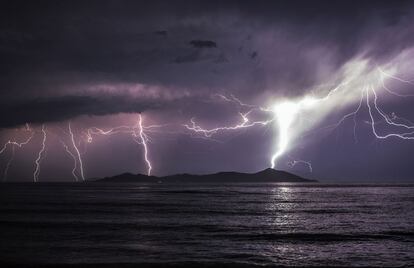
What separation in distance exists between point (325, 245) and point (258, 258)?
7074 millimetres

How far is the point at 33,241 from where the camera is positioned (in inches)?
1175

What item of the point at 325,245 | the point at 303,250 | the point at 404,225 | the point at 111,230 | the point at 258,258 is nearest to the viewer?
the point at 258,258

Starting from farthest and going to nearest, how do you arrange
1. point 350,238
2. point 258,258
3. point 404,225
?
point 404,225, point 350,238, point 258,258

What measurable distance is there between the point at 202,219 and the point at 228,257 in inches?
882

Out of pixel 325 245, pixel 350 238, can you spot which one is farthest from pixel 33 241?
pixel 350 238

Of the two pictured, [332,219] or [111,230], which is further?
[332,219]

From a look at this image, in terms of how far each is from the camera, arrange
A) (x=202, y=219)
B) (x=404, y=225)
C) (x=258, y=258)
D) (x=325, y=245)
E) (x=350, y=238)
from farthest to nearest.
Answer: (x=202, y=219) → (x=404, y=225) → (x=350, y=238) → (x=325, y=245) → (x=258, y=258)

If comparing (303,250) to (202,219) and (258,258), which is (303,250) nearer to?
(258,258)

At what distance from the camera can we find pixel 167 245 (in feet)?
92.9

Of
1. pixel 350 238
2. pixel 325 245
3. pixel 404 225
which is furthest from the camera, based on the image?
pixel 404 225

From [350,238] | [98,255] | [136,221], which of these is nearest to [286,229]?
[350,238]

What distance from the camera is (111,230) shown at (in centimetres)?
3641

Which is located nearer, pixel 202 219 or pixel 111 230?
pixel 111 230

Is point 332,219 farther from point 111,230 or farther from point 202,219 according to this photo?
point 111,230
